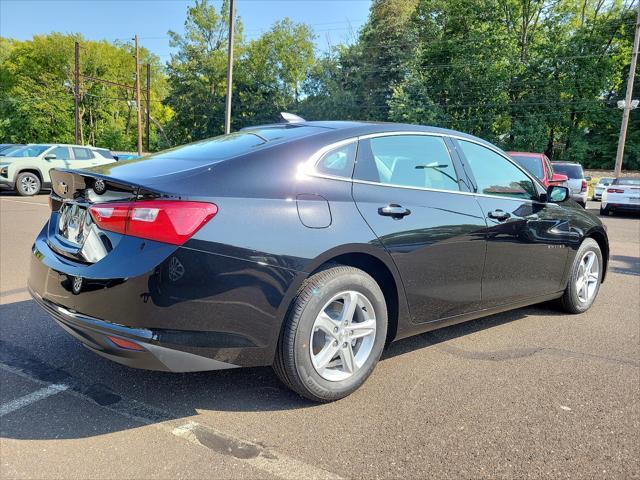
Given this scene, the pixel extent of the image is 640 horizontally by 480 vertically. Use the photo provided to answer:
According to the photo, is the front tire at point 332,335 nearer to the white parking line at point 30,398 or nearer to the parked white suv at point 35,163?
the white parking line at point 30,398

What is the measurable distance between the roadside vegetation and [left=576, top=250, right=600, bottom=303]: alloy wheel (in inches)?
1283

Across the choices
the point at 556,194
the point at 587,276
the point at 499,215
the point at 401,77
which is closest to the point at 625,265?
the point at 587,276

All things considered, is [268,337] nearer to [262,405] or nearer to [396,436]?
[262,405]

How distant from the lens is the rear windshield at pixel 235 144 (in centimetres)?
282

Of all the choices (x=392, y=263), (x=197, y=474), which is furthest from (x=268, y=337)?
(x=392, y=263)

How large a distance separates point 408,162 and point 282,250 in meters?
1.24

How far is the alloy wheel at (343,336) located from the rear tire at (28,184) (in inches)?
591

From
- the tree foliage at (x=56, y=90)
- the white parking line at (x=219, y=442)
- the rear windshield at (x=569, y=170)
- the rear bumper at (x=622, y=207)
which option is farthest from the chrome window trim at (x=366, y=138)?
the tree foliage at (x=56, y=90)

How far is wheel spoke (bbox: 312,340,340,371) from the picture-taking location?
273 cm

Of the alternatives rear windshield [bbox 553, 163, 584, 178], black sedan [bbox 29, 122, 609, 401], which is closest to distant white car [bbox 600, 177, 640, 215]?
rear windshield [bbox 553, 163, 584, 178]

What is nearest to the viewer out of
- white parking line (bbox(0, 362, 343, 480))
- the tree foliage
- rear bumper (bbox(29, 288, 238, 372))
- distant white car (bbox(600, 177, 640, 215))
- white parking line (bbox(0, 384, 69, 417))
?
white parking line (bbox(0, 362, 343, 480))

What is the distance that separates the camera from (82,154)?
16484mm

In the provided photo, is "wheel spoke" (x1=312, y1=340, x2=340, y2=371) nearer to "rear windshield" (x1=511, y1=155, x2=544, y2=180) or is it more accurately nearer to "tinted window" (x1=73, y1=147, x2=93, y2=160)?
"rear windshield" (x1=511, y1=155, x2=544, y2=180)

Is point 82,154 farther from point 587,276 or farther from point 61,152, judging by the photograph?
point 587,276
